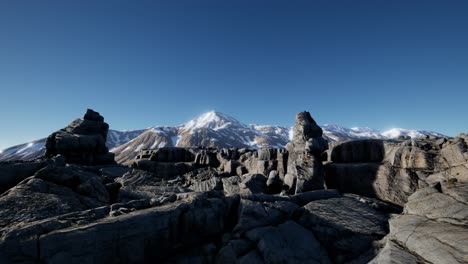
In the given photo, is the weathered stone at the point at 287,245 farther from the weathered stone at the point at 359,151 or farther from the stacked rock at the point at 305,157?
the weathered stone at the point at 359,151

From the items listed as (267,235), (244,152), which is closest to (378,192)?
(267,235)

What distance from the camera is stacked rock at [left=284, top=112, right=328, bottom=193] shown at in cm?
2331

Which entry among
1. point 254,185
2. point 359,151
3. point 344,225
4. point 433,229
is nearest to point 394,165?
point 359,151

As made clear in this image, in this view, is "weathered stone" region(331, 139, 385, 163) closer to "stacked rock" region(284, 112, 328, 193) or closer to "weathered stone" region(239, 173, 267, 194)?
"stacked rock" region(284, 112, 328, 193)

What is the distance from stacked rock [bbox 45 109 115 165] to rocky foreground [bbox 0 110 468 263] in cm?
2600

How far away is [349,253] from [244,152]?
108 ft

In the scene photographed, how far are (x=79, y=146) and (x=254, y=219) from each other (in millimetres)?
37711

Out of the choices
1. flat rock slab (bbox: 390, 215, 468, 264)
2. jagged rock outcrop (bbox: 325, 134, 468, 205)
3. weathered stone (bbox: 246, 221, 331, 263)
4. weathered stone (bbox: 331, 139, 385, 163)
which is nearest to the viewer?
flat rock slab (bbox: 390, 215, 468, 264)

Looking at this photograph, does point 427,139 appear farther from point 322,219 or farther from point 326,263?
point 326,263

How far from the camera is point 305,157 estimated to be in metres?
25.5

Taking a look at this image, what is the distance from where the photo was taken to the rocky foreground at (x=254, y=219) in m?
9.60

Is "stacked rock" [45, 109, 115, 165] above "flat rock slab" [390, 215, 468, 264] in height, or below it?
above

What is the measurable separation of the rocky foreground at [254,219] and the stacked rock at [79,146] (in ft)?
85.3

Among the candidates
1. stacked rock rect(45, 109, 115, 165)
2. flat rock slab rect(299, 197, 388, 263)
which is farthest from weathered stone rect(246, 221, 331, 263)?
stacked rock rect(45, 109, 115, 165)
